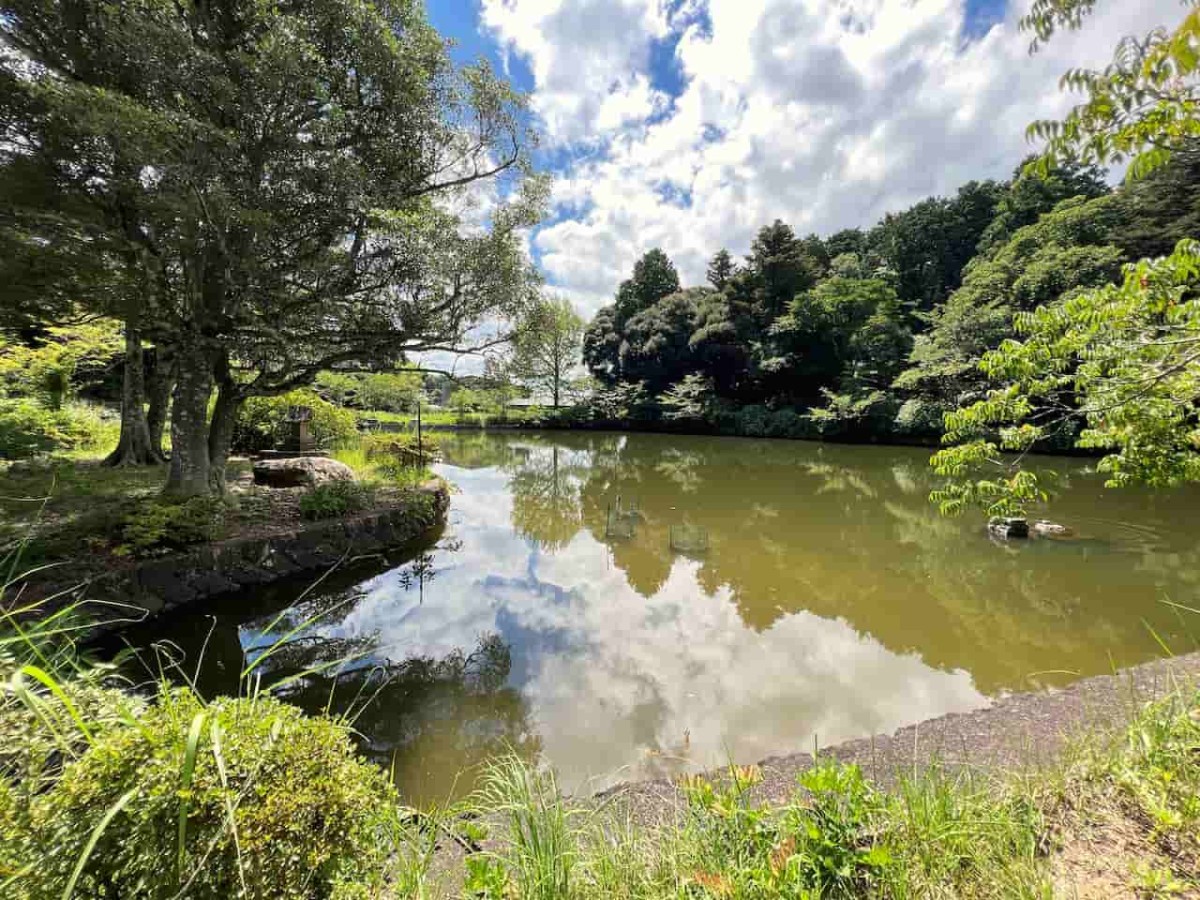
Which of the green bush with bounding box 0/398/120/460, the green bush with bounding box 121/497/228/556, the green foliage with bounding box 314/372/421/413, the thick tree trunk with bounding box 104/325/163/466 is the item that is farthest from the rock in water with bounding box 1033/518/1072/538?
the green foliage with bounding box 314/372/421/413

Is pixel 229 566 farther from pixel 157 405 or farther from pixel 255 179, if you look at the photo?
pixel 157 405

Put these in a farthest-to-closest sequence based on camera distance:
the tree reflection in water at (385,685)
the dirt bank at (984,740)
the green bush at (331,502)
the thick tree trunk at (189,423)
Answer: the green bush at (331,502)
the thick tree trunk at (189,423)
the tree reflection in water at (385,685)
the dirt bank at (984,740)

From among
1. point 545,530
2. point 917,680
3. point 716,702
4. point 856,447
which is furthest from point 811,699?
point 856,447

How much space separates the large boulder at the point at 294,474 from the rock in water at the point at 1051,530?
10405 mm

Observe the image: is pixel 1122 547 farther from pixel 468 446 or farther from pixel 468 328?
pixel 468 446

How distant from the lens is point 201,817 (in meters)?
0.85

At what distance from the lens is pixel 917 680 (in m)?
3.40

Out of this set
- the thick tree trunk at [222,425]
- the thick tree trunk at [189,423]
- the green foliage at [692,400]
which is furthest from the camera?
the green foliage at [692,400]

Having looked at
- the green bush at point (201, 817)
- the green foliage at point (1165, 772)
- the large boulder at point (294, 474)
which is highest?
the green bush at point (201, 817)

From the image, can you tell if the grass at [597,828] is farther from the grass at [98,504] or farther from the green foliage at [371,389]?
the green foliage at [371,389]

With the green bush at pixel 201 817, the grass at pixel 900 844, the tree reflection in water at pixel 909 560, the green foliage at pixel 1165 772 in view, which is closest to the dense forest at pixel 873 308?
the tree reflection in water at pixel 909 560

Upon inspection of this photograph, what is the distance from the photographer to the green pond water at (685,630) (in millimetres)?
2855

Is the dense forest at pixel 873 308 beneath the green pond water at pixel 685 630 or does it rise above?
above

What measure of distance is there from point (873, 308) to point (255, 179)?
69.3 ft
